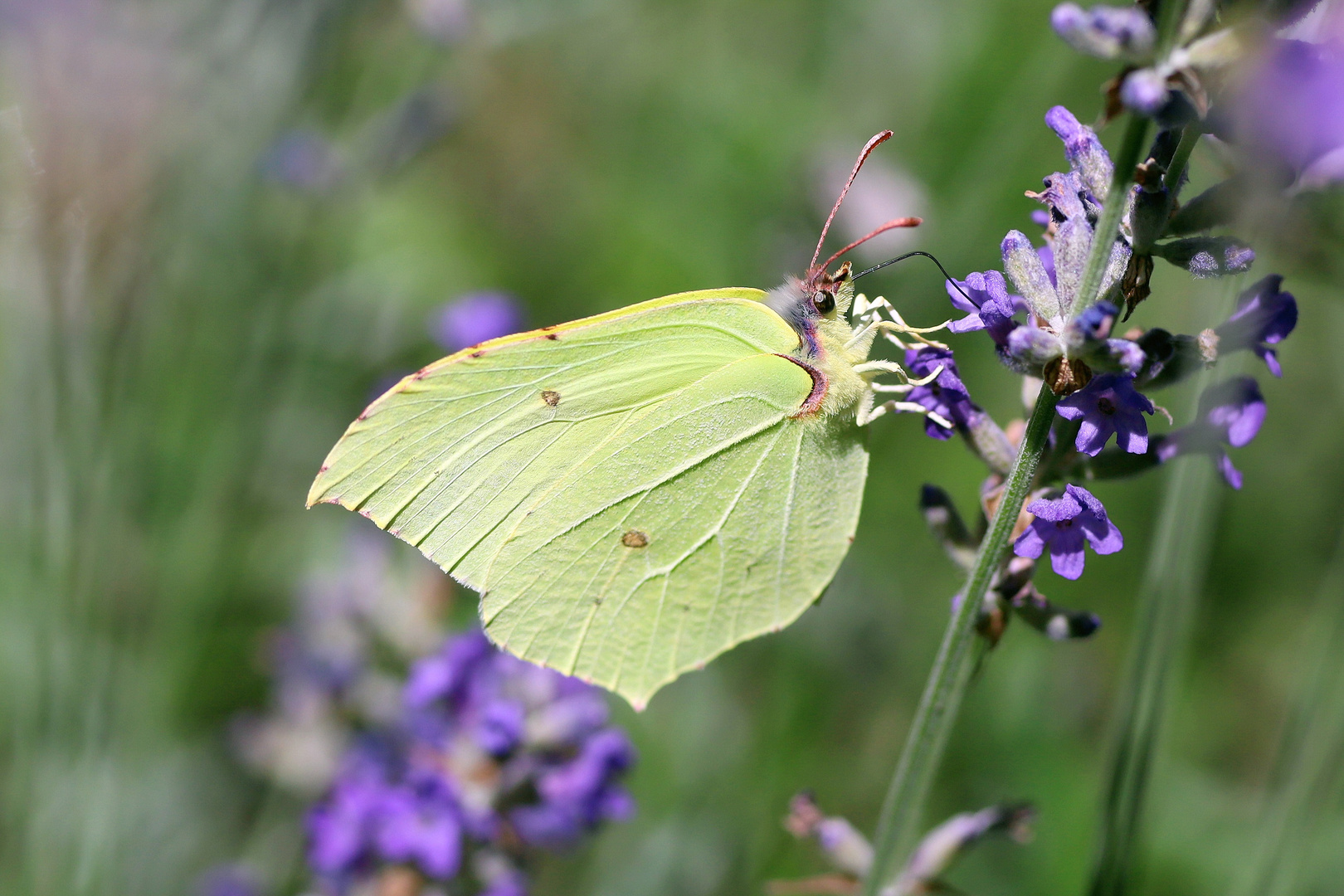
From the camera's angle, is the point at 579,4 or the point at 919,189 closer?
the point at 579,4

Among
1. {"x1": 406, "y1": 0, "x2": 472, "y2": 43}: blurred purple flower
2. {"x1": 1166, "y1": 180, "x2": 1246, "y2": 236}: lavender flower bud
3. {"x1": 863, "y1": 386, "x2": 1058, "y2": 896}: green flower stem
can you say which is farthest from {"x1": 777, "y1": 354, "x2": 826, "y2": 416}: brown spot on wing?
{"x1": 406, "y1": 0, "x2": 472, "y2": 43}: blurred purple flower

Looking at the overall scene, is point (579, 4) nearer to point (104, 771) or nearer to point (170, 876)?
point (104, 771)

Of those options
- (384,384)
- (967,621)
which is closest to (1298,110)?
(967,621)

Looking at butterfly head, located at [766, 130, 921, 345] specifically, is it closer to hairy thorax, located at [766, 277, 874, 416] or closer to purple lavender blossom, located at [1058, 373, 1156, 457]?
hairy thorax, located at [766, 277, 874, 416]

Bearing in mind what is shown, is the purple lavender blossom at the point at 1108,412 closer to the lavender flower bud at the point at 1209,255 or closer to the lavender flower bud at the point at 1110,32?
the lavender flower bud at the point at 1209,255

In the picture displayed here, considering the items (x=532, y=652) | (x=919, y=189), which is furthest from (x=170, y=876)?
(x=919, y=189)

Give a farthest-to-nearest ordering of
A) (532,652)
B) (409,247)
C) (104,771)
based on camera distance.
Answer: (409,247), (104,771), (532,652)
